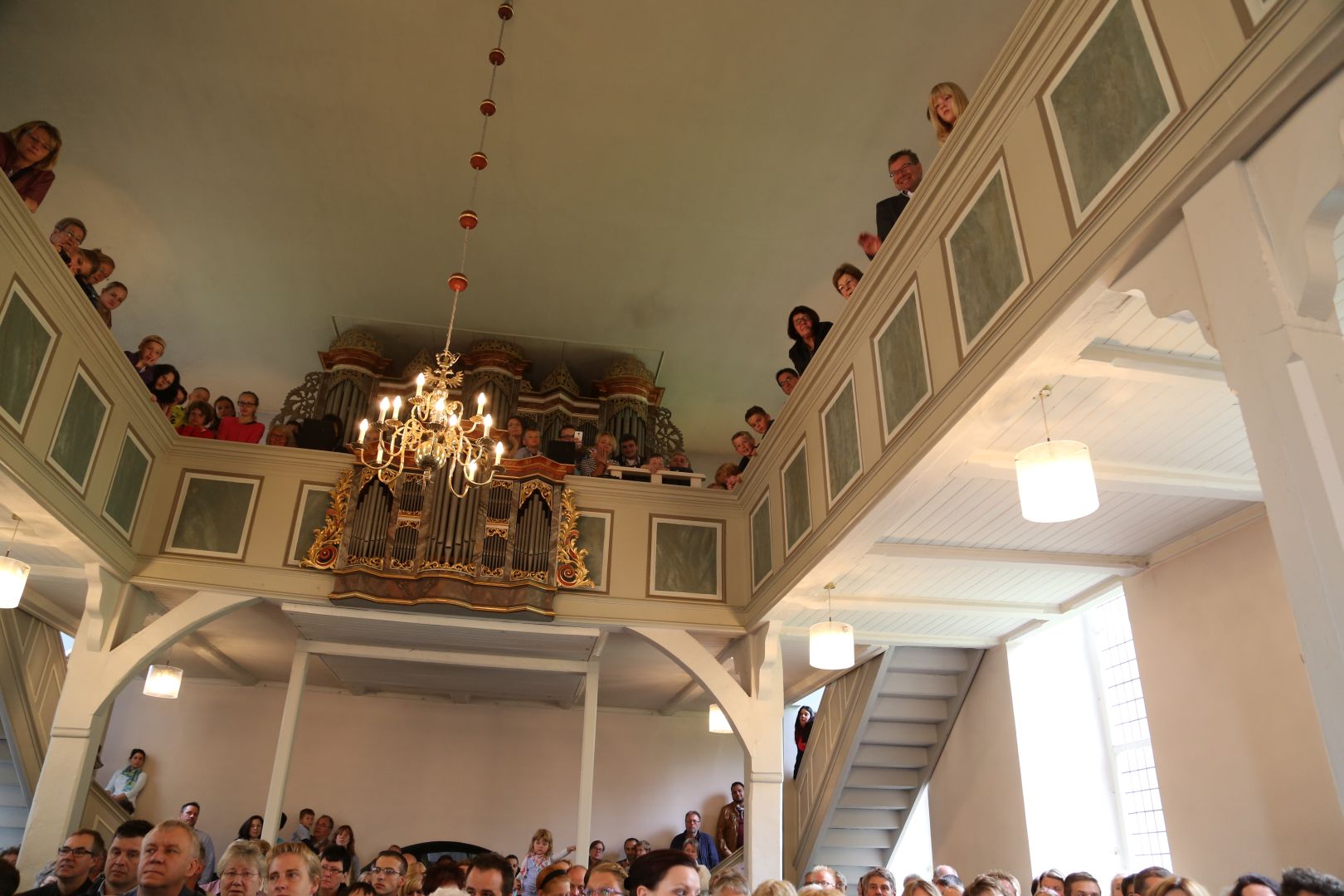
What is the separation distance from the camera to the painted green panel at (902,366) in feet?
18.6

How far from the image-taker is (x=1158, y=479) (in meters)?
6.09

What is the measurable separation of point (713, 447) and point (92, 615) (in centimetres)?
896

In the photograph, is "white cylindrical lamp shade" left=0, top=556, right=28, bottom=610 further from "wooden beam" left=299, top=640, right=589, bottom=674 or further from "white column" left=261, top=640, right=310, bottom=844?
"wooden beam" left=299, top=640, right=589, bottom=674

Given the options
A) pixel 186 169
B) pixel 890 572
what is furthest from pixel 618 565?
pixel 186 169

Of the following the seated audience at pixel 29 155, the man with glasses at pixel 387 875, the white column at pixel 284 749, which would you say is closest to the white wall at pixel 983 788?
the man with glasses at pixel 387 875

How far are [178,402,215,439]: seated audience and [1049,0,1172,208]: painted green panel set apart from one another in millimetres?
8629

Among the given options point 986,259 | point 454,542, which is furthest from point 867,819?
point 986,259

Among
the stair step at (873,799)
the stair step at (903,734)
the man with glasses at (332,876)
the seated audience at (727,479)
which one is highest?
the seated audience at (727,479)

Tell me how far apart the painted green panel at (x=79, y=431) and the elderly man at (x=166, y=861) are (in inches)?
176

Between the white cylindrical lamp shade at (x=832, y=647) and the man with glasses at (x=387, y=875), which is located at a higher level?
the white cylindrical lamp shade at (x=832, y=647)

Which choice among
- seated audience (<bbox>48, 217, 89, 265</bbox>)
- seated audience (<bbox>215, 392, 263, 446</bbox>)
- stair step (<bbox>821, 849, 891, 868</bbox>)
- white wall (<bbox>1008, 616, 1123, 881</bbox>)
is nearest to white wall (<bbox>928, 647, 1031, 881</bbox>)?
white wall (<bbox>1008, 616, 1123, 881</bbox>)

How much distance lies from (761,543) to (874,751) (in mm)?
3917

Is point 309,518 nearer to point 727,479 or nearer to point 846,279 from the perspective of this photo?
point 727,479

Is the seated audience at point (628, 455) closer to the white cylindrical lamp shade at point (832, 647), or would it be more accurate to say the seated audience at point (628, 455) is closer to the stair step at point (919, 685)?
the stair step at point (919, 685)
